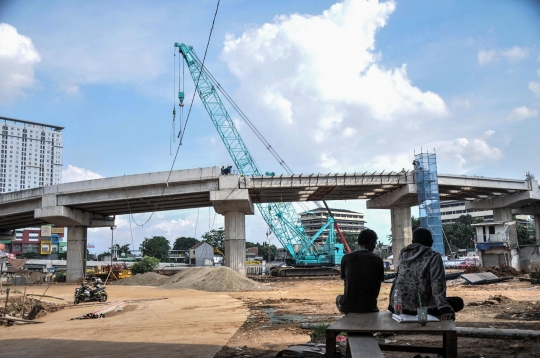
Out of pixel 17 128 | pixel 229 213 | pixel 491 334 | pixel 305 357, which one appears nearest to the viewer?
pixel 305 357

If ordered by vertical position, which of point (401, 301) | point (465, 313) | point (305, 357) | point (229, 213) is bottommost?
point (465, 313)

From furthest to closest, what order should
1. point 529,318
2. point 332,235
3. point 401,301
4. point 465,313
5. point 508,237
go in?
point 332,235 → point 508,237 → point 465,313 → point 529,318 → point 401,301

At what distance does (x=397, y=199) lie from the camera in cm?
4122

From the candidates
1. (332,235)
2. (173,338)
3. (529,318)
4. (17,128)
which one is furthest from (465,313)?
(17,128)

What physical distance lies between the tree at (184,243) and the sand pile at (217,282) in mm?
101481

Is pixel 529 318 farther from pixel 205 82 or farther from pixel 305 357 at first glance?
pixel 205 82

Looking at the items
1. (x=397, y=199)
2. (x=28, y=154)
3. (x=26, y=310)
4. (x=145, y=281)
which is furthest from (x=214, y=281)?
(x=28, y=154)

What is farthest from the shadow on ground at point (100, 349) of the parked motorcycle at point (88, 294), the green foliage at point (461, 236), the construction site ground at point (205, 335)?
the green foliage at point (461, 236)

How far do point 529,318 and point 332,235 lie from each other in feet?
126

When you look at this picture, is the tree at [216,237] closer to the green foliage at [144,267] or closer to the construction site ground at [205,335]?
the green foliage at [144,267]

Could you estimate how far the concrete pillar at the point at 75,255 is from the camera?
43.7 m

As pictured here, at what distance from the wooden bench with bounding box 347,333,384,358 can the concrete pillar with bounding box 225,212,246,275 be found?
3406 centimetres

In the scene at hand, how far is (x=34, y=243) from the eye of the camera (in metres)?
117

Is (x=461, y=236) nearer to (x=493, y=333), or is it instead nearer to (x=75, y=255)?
(x=75, y=255)
